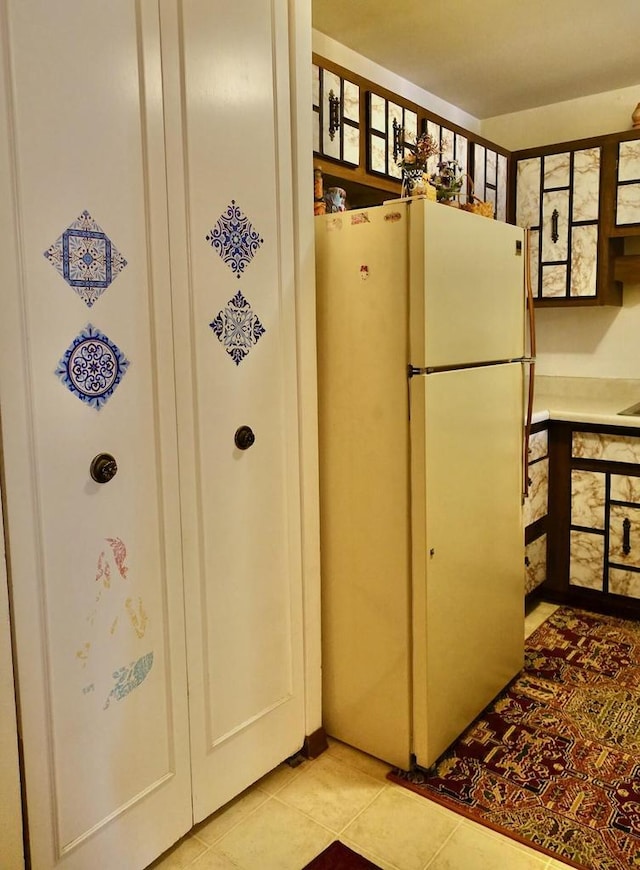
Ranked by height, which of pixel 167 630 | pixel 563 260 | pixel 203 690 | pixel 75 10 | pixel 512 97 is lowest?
pixel 203 690

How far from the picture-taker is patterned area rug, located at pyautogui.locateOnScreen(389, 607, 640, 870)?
1.88 meters

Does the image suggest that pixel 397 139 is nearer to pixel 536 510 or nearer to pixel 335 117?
pixel 335 117

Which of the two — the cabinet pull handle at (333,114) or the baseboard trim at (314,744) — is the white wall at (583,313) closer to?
the cabinet pull handle at (333,114)

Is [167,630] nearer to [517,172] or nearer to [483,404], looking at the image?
[483,404]

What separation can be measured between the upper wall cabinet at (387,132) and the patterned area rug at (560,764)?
212 cm

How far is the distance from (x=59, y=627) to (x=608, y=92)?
3.71 metres

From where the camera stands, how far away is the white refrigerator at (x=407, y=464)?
1999 millimetres

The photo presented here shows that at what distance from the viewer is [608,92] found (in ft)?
12.0

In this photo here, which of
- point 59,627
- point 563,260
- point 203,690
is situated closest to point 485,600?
point 203,690

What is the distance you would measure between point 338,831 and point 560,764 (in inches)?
29.7

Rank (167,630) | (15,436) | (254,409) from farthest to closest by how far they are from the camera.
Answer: (254,409) < (167,630) < (15,436)

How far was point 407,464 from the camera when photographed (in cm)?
204

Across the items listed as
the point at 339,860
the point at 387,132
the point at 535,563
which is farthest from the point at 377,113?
the point at 339,860

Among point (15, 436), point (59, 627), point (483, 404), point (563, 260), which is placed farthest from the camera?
point (563, 260)
